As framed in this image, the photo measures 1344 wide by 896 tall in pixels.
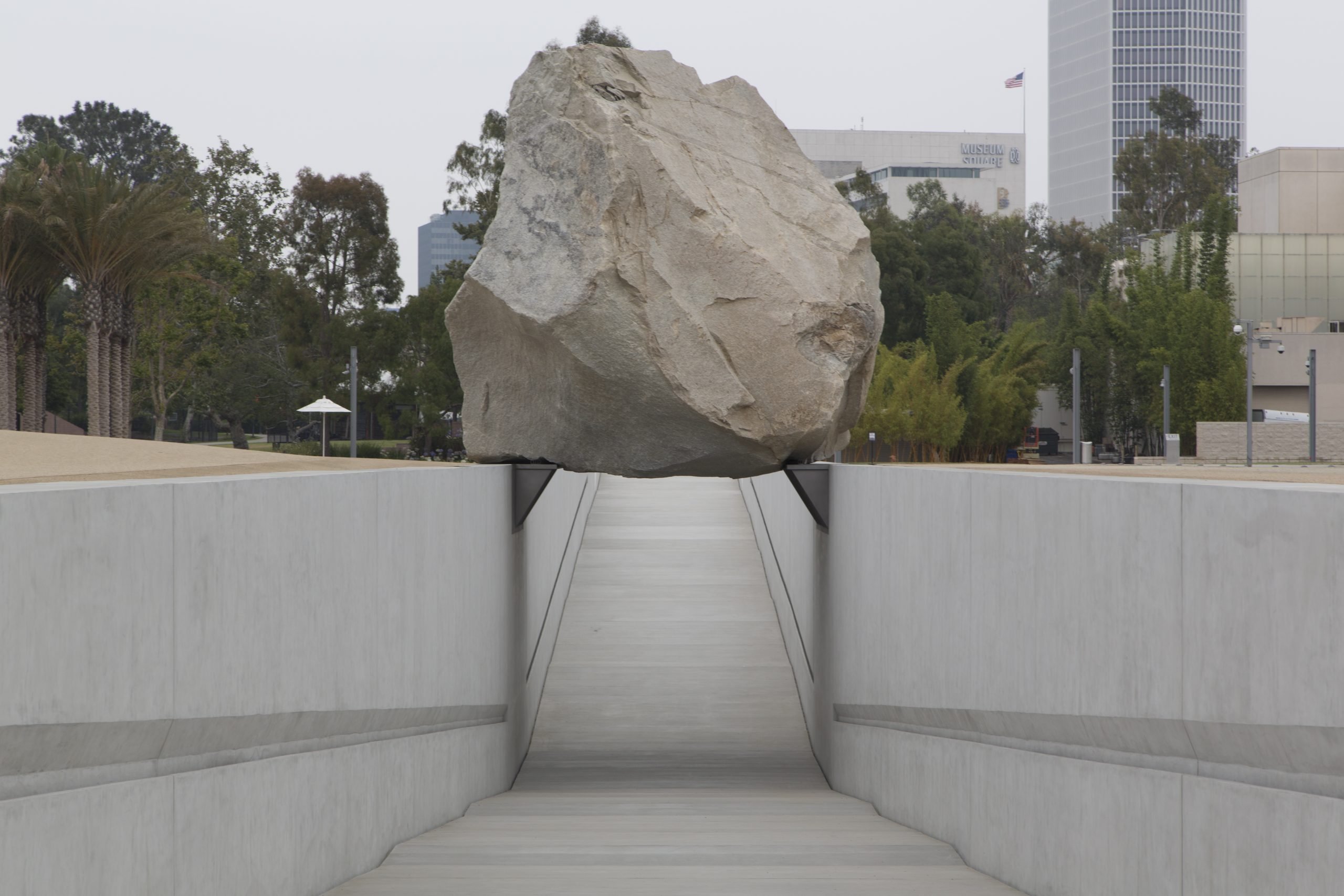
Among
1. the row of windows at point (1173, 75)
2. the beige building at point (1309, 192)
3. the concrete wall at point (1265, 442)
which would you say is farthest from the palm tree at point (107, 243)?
the row of windows at point (1173, 75)

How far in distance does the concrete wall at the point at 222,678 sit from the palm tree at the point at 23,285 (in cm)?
1571

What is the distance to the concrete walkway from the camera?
5695 mm

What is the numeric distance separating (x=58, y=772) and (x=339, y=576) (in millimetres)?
1942

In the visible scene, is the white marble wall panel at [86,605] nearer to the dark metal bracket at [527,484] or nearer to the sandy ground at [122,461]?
the sandy ground at [122,461]

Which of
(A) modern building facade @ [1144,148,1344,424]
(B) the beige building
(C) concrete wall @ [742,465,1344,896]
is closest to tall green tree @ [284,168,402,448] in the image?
(A) modern building facade @ [1144,148,1344,424]

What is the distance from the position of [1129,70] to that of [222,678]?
16831cm

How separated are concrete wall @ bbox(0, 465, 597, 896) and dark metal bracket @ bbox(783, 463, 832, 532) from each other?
119 inches

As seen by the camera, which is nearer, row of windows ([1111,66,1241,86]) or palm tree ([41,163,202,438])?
palm tree ([41,163,202,438])

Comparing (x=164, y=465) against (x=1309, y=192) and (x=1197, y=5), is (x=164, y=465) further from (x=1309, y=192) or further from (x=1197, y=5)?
(x=1197, y=5)

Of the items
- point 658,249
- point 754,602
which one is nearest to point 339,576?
point 658,249

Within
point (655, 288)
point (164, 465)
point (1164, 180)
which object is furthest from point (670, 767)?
point (1164, 180)

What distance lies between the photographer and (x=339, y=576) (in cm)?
536

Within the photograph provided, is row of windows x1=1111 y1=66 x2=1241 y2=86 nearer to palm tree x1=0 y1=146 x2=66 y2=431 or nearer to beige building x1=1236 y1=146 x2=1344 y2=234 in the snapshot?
beige building x1=1236 y1=146 x2=1344 y2=234

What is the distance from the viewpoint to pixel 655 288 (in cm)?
820
